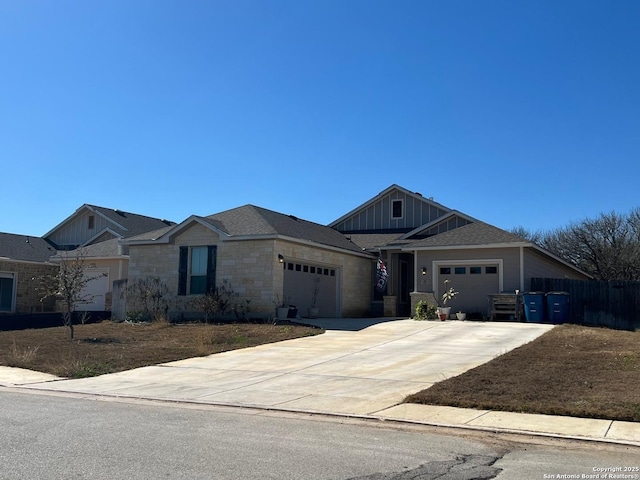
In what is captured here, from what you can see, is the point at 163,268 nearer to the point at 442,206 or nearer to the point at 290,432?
the point at 442,206

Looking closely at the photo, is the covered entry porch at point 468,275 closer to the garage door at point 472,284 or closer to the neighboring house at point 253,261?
the garage door at point 472,284

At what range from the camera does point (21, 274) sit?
3231 centimetres

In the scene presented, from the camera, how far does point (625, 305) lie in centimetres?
2267

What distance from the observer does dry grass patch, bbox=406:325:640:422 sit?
9.24m

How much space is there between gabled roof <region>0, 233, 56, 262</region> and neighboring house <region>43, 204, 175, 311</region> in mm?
824

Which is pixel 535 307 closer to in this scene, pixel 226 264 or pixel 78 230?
pixel 226 264

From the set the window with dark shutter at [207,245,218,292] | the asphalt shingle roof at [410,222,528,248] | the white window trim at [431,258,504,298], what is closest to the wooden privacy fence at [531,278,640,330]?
the white window trim at [431,258,504,298]

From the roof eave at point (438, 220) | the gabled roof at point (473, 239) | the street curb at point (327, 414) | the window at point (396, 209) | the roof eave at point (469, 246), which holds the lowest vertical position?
the street curb at point (327, 414)

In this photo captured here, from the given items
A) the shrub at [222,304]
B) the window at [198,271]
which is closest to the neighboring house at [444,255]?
the shrub at [222,304]

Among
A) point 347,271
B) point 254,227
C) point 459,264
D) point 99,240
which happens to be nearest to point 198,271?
point 254,227

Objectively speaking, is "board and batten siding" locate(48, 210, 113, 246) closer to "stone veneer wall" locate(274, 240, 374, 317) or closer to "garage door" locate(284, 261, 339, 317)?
"garage door" locate(284, 261, 339, 317)

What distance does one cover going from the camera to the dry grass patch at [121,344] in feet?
49.5

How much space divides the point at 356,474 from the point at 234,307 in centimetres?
1802

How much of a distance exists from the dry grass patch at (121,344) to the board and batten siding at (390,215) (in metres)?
13.1
